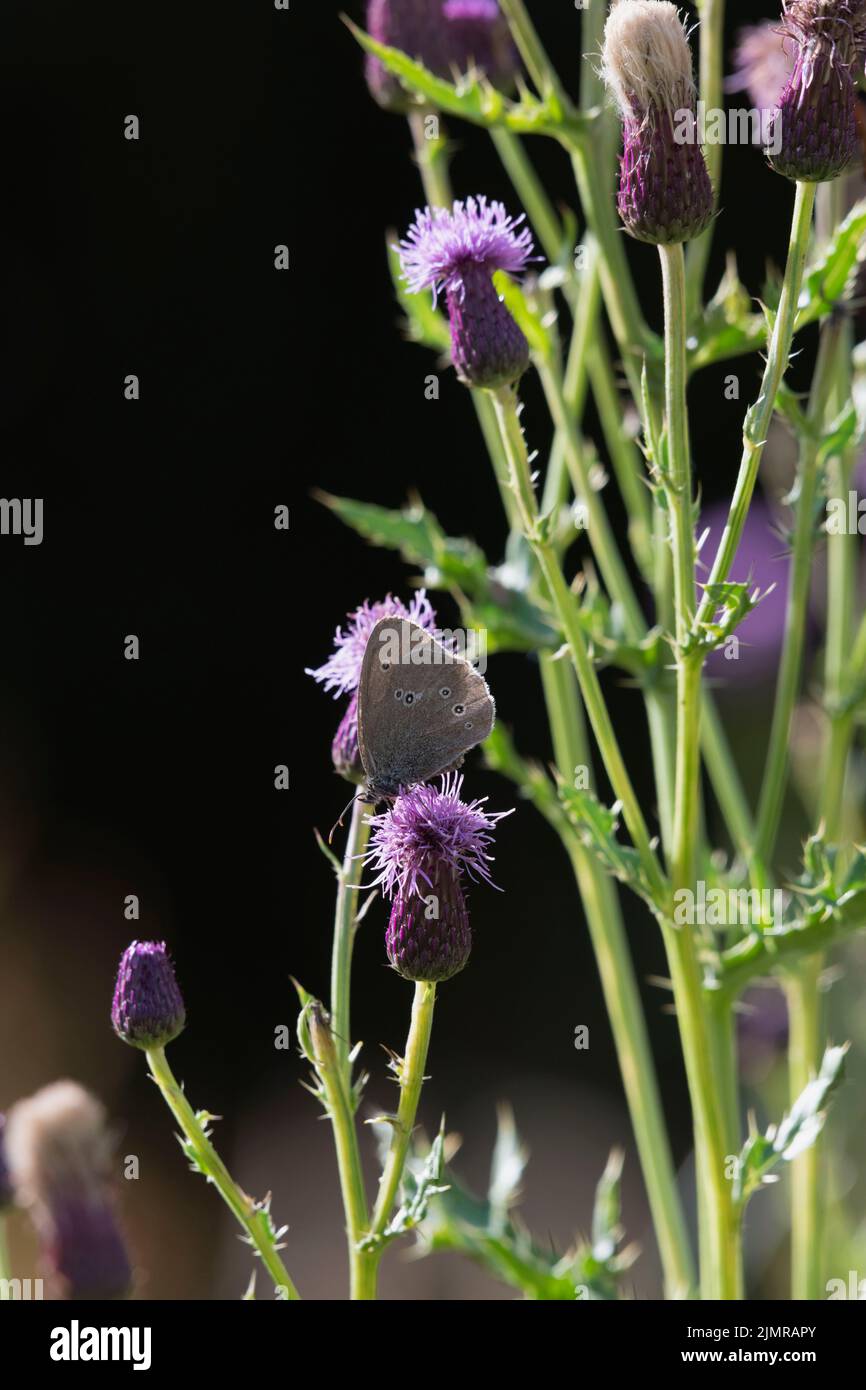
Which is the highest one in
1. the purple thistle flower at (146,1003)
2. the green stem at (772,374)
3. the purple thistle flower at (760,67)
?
the purple thistle flower at (760,67)

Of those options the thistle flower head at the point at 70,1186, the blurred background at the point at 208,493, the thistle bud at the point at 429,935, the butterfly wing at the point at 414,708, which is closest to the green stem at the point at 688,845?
the butterfly wing at the point at 414,708

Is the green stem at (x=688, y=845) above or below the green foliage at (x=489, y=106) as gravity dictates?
below

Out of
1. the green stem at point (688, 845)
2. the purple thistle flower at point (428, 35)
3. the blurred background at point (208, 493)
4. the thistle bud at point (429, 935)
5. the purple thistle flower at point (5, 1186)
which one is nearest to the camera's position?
the thistle bud at point (429, 935)

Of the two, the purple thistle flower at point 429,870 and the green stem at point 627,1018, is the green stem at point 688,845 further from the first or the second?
the purple thistle flower at point 429,870

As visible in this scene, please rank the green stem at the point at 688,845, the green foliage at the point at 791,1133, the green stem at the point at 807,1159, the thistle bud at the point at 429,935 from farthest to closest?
the green stem at the point at 807,1159, the green foliage at the point at 791,1133, the green stem at the point at 688,845, the thistle bud at the point at 429,935

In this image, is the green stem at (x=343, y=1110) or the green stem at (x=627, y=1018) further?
the green stem at (x=627, y=1018)
